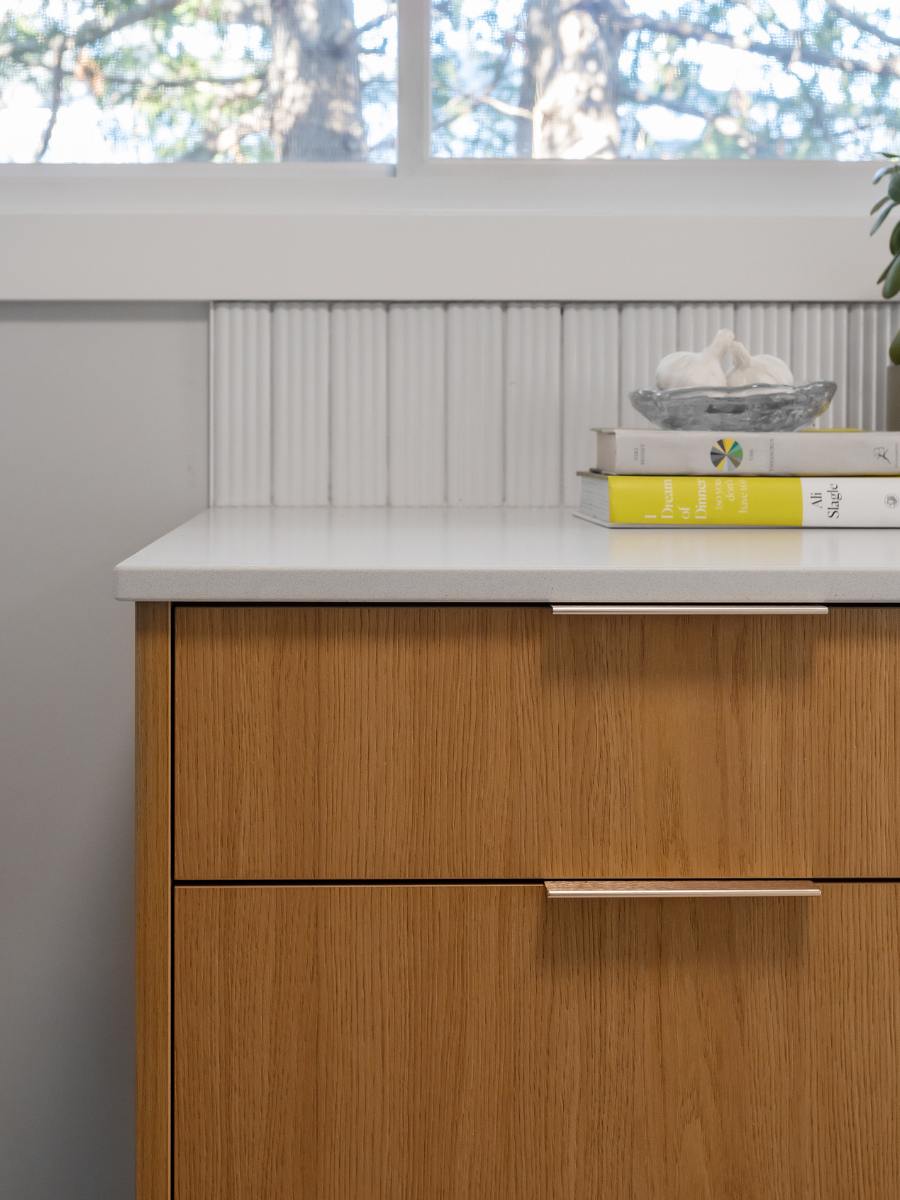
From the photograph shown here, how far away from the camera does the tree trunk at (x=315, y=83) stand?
139cm

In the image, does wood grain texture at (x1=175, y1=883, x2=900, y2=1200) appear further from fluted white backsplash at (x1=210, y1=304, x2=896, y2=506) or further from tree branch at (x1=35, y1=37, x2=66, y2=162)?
tree branch at (x1=35, y1=37, x2=66, y2=162)

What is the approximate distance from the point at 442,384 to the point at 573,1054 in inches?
31.6

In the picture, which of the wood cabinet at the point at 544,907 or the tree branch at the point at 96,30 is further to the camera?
the tree branch at the point at 96,30

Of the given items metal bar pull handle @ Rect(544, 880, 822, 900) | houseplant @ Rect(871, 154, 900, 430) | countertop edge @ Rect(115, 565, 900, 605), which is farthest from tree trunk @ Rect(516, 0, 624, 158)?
metal bar pull handle @ Rect(544, 880, 822, 900)

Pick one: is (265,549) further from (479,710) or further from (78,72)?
(78,72)

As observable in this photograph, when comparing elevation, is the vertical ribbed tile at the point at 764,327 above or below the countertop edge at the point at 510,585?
above

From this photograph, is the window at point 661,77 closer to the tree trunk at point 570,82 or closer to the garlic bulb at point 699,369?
the tree trunk at point 570,82

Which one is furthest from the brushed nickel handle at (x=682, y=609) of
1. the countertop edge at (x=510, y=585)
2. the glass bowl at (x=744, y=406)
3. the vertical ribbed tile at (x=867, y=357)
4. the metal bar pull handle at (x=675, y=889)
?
the vertical ribbed tile at (x=867, y=357)

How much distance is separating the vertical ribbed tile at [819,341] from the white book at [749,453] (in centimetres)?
31

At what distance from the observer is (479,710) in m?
0.74

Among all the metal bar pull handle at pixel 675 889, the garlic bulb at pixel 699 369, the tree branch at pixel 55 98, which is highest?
the tree branch at pixel 55 98

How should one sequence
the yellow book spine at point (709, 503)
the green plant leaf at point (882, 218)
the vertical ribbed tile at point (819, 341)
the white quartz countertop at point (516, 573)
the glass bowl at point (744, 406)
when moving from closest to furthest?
the white quartz countertop at point (516, 573), the yellow book spine at point (709, 503), the glass bowl at point (744, 406), the green plant leaf at point (882, 218), the vertical ribbed tile at point (819, 341)

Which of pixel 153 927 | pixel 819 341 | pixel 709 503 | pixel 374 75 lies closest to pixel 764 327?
pixel 819 341

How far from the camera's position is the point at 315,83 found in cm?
139
